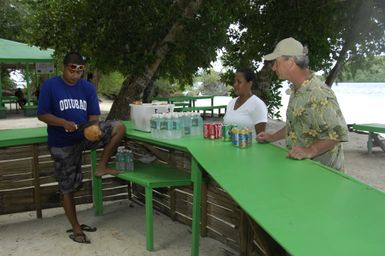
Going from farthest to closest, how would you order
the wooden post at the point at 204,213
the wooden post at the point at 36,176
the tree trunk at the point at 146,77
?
the tree trunk at the point at 146,77
the wooden post at the point at 36,176
the wooden post at the point at 204,213

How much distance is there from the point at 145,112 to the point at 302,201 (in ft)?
8.11

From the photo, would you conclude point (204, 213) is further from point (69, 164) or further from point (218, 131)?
point (69, 164)

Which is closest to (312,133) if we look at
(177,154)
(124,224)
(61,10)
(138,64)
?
(177,154)

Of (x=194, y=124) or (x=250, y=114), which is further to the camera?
(x=194, y=124)

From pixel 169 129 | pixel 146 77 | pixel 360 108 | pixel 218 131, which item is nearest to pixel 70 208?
pixel 169 129

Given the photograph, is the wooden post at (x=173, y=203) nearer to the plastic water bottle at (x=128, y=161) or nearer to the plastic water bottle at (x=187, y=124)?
the plastic water bottle at (x=128, y=161)

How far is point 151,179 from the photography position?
379 cm

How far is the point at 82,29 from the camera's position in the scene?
7781mm

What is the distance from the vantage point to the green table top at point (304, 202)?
154cm

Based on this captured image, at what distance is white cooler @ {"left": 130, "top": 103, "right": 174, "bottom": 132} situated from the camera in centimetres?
410

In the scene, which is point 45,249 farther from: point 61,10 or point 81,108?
point 61,10

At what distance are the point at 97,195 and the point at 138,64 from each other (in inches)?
153

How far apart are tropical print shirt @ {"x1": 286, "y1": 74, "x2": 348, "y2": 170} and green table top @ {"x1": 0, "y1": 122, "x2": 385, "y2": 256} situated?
19cm

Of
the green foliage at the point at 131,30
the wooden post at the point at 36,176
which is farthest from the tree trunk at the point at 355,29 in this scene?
the wooden post at the point at 36,176
